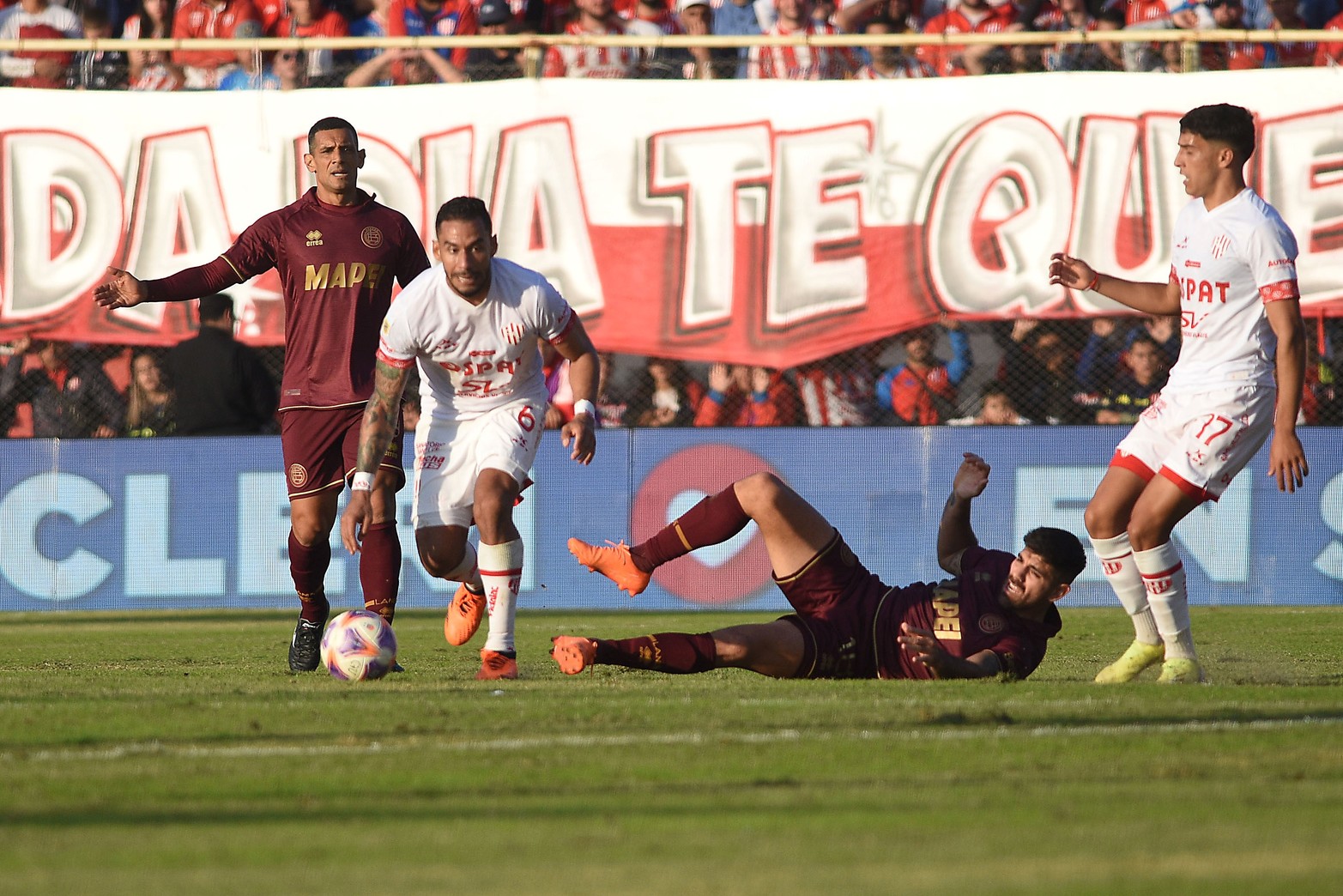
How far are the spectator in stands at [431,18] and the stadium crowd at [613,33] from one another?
0.01 m

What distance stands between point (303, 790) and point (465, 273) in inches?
127

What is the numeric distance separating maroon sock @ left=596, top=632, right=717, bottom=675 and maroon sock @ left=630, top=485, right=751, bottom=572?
500mm

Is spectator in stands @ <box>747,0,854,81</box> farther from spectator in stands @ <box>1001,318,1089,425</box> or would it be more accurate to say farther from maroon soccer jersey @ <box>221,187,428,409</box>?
maroon soccer jersey @ <box>221,187,428,409</box>

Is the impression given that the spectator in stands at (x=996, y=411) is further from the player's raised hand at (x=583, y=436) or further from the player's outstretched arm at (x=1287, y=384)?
the player's outstretched arm at (x=1287, y=384)

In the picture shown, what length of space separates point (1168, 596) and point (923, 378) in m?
6.85

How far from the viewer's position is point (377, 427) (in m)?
7.46

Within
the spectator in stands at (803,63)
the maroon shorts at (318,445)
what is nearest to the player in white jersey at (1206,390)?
the maroon shorts at (318,445)

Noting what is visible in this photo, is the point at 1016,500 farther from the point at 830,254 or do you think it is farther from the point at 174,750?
the point at 174,750

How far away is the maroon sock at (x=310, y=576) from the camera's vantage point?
8234 mm

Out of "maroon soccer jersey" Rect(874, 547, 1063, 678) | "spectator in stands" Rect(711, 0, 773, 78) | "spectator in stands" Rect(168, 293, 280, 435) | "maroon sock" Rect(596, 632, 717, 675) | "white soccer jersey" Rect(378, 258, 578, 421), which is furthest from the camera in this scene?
"spectator in stands" Rect(711, 0, 773, 78)

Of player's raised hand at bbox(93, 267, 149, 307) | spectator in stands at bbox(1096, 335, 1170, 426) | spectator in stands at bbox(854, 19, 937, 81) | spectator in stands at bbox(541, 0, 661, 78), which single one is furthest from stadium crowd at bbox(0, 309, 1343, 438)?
player's raised hand at bbox(93, 267, 149, 307)

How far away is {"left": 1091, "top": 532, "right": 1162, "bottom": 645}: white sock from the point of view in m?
7.21

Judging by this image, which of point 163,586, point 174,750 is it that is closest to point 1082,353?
point 163,586

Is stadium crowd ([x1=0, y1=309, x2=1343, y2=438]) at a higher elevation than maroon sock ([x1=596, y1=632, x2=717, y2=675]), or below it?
higher
